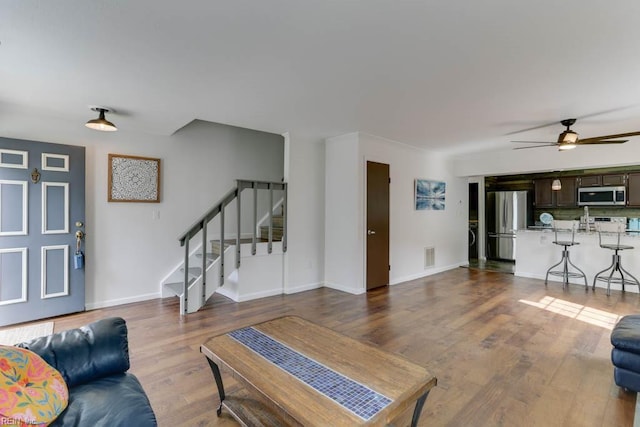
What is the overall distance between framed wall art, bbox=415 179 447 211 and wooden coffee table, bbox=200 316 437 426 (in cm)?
423

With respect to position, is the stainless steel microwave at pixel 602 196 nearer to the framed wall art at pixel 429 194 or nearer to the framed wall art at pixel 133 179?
the framed wall art at pixel 429 194

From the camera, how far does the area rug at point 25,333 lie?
9.93ft

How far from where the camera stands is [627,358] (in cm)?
214

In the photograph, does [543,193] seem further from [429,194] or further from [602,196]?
[429,194]

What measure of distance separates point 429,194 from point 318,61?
431 centimetres

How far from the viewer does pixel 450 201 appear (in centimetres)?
672

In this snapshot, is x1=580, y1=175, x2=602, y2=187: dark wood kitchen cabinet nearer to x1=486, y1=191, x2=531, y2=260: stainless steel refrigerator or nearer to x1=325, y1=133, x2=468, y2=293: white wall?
x1=486, y1=191, x2=531, y2=260: stainless steel refrigerator

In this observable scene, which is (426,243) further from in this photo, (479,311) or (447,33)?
(447,33)

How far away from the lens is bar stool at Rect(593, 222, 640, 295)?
475 centimetres

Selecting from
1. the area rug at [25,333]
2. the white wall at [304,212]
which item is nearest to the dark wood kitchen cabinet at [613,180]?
the white wall at [304,212]

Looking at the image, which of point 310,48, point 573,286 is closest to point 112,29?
point 310,48

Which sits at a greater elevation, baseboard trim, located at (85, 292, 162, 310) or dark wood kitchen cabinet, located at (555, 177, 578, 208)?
dark wood kitchen cabinet, located at (555, 177, 578, 208)

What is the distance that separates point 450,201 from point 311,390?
610cm

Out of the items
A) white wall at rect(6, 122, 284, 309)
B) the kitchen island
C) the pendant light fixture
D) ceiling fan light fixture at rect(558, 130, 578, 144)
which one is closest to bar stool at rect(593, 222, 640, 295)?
the kitchen island
